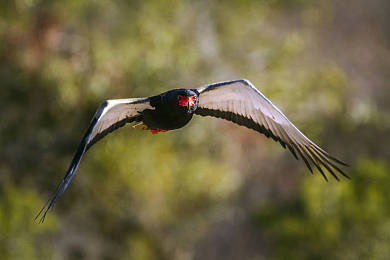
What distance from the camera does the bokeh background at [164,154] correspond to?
747 cm

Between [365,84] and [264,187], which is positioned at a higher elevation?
[365,84]

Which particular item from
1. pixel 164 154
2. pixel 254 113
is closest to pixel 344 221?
pixel 164 154

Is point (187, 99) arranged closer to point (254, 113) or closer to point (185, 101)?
point (185, 101)

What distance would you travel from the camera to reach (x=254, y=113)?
3496 mm

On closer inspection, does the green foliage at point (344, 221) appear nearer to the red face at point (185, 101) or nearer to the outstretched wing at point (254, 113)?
the outstretched wing at point (254, 113)

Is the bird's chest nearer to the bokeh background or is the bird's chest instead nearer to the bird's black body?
the bird's black body

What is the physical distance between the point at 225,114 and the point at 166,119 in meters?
0.79

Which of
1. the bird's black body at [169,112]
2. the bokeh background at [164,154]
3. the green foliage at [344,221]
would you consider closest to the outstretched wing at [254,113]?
the bird's black body at [169,112]

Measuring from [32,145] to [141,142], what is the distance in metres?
1.59

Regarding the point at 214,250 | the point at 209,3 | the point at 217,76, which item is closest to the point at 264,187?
the point at 214,250

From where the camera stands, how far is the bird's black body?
8.89 ft

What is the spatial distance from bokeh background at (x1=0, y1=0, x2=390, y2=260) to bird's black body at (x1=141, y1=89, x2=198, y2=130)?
4094 millimetres

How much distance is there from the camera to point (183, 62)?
7.68 meters

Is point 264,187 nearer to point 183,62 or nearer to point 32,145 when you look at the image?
point 183,62
